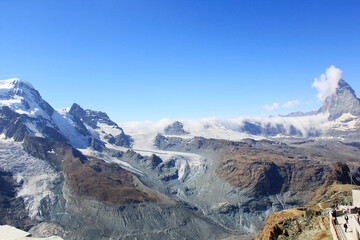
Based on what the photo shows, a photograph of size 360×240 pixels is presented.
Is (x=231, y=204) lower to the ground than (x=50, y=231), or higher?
lower

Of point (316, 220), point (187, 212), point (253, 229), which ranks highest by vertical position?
point (316, 220)

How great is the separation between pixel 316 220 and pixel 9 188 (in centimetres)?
18254

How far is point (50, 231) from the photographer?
127 meters

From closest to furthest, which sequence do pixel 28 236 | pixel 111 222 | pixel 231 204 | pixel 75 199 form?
pixel 28 236, pixel 111 222, pixel 75 199, pixel 231 204

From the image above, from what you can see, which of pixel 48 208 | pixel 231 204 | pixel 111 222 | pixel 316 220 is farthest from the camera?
pixel 231 204

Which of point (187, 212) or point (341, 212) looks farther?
point (187, 212)

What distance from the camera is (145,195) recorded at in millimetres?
169000

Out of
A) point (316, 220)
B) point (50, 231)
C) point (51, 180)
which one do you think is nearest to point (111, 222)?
point (50, 231)

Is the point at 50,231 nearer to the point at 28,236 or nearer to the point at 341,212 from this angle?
the point at 28,236

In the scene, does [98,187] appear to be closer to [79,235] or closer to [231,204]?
[79,235]

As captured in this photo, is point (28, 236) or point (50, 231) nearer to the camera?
point (28, 236)

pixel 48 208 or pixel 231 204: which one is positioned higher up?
pixel 48 208

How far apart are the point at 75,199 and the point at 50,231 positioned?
33.7m

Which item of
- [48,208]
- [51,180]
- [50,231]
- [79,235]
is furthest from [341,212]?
[51,180]
